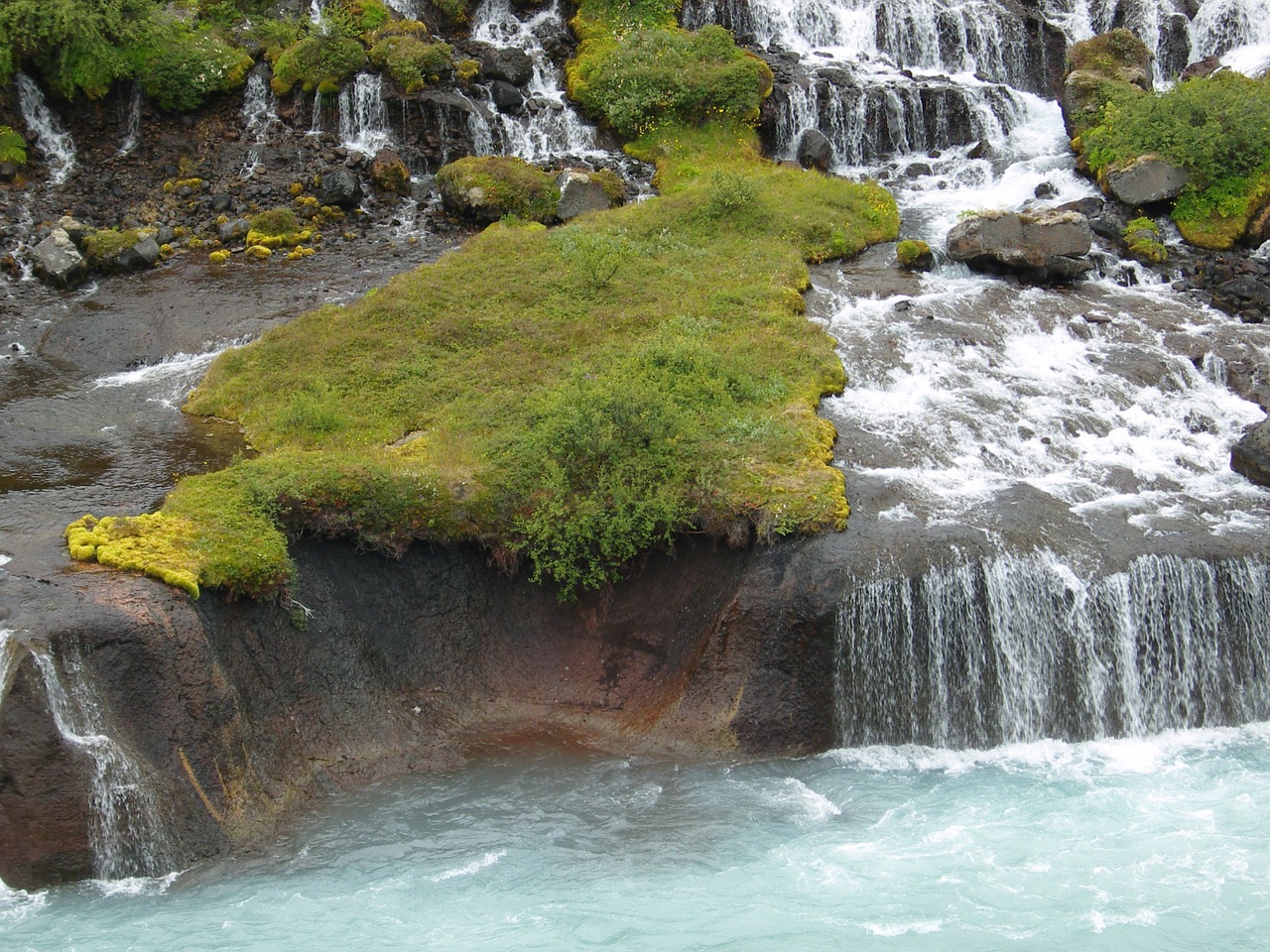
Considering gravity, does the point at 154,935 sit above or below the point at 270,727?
below

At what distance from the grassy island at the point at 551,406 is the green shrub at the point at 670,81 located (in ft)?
15.0

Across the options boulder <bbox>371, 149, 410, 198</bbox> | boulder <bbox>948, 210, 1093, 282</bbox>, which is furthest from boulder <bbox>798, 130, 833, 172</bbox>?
boulder <bbox>371, 149, 410, 198</bbox>

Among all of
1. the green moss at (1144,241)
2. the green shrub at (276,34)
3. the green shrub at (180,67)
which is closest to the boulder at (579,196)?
the green shrub at (276,34)

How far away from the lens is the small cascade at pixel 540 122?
31.0 meters

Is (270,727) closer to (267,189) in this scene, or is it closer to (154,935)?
(154,935)

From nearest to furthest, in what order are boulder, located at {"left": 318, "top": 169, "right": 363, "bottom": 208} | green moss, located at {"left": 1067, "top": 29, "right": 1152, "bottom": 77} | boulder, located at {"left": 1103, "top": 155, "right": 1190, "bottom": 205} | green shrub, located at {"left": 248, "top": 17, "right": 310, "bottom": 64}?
boulder, located at {"left": 1103, "top": 155, "right": 1190, "bottom": 205} < boulder, located at {"left": 318, "top": 169, "right": 363, "bottom": 208} < green moss, located at {"left": 1067, "top": 29, "right": 1152, "bottom": 77} < green shrub, located at {"left": 248, "top": 17, "right": 310, "bottom": 64}

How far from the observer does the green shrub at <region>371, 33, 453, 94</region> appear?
31.5m

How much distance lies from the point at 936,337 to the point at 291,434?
11.6m

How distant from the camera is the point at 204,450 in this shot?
18.6 metres

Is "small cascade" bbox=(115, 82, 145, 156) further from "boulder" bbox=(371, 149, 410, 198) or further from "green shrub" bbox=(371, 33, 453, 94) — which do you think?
"boulder" bbox=(371, 149, 410, 198)

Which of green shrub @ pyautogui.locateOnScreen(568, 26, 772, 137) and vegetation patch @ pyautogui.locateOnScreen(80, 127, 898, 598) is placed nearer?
vegetation patch @ pyautogui.locateOnScreen(80, 127, 898, 598)

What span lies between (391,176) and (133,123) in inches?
291

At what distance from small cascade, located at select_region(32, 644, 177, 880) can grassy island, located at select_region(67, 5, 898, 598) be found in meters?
1.56

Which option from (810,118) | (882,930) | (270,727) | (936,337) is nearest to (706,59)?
(810,118)
